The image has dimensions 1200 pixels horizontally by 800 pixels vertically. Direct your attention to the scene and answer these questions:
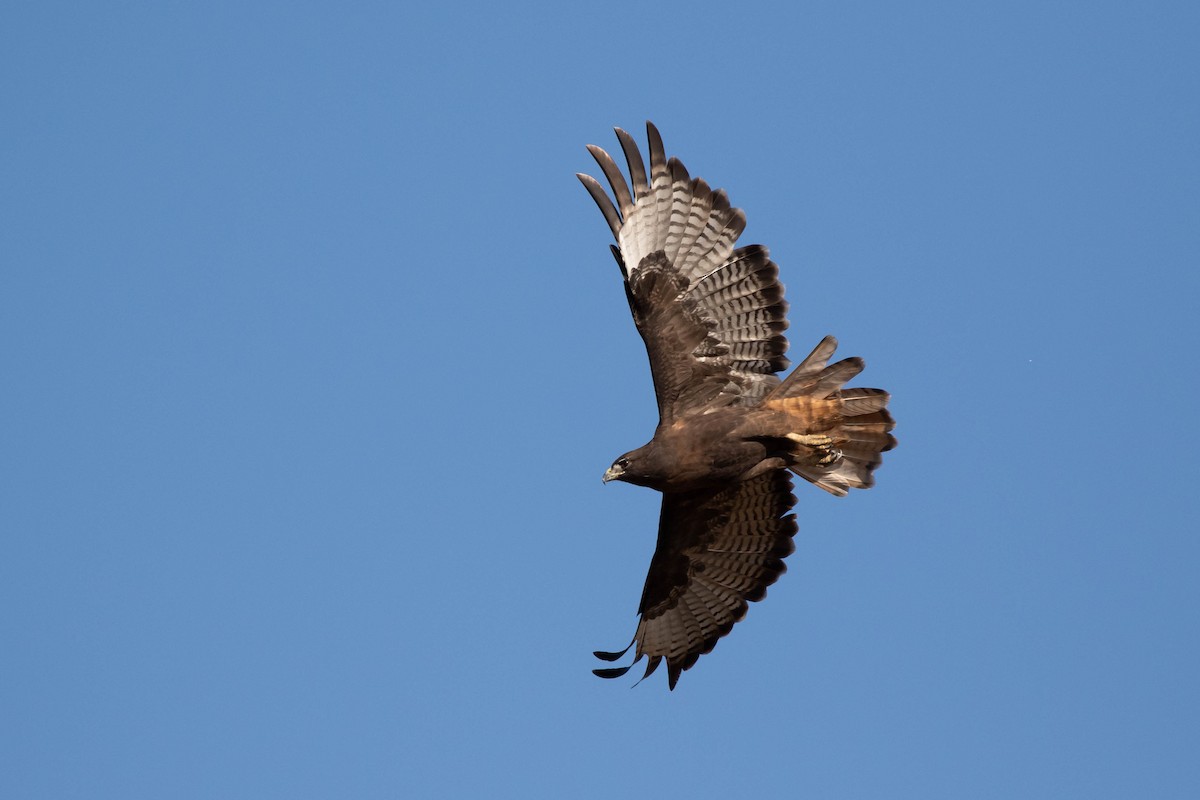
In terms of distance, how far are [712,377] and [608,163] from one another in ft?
6.04

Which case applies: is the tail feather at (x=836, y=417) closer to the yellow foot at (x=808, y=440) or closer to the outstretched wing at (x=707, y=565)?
the yellow foot at (x=808, y=440)

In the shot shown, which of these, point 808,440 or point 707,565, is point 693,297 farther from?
point 707,565

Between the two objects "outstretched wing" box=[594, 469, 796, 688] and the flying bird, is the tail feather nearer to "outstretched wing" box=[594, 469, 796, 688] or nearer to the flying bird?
the flying bird

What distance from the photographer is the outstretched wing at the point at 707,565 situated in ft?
43.4

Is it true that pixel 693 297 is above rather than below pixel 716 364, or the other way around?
above

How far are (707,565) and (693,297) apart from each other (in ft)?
7.76

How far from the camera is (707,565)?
13.6 metres

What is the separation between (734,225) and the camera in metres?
12.7

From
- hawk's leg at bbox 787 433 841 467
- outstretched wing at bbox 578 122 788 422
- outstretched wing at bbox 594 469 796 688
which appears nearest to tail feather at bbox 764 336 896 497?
hawk's leg at bbox 787 433 841 467

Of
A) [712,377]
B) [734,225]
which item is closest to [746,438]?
[712,377]

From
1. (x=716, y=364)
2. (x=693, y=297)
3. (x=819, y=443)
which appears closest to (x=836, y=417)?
(x=819, y=443)

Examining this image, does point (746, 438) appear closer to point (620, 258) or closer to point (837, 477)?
point (837, 477)

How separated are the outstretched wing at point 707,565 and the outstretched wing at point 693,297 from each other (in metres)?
0.93

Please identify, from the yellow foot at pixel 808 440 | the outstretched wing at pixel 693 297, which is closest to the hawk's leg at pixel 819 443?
the yellow foot at pixel 808 440
